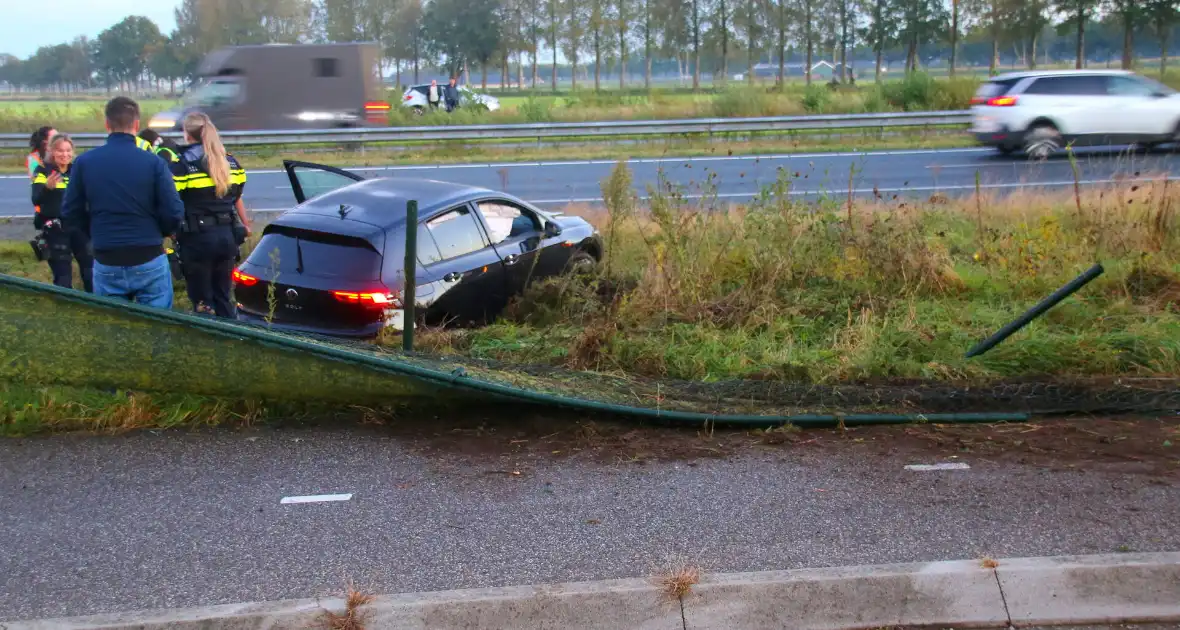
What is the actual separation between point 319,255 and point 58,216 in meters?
3.00

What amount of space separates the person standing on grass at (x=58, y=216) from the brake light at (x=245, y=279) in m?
1.51

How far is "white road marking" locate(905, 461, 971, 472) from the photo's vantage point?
196 inches

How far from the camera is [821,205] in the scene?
382 inches

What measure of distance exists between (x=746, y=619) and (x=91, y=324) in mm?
3797

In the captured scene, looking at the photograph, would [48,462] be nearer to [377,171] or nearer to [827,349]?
[827,349]

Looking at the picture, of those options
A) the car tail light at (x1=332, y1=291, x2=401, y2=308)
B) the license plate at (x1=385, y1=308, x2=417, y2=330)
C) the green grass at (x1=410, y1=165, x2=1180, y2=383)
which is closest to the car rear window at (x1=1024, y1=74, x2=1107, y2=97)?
the green grass at (x1=410, y1=165, x2=1180, y2=383)

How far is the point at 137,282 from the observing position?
6.44 meters

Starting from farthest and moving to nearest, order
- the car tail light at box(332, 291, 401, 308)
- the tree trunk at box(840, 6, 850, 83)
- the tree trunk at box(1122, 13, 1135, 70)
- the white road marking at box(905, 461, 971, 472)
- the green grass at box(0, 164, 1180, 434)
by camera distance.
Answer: the tree trunk at box(840, 6, 850, 83) → the tree trunk at box(1122, 13, 1135, 70) → the car tail light at box(332, 291, 401, 308) → the green grass at box(0, 164, 1180, 434) → the white road marking at box(905, 461, 971, 472)

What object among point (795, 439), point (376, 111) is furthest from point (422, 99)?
point (795, 439)

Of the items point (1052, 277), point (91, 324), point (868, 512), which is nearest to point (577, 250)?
point (1052, 277)

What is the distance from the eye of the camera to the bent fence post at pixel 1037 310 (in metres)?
6.38

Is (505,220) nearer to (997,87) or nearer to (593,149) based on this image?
(997,87)

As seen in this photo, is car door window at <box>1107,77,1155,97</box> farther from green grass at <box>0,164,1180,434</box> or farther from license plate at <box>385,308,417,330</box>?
license plate at <box>385,308,417,330</box>

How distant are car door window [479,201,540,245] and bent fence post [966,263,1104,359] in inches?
148
